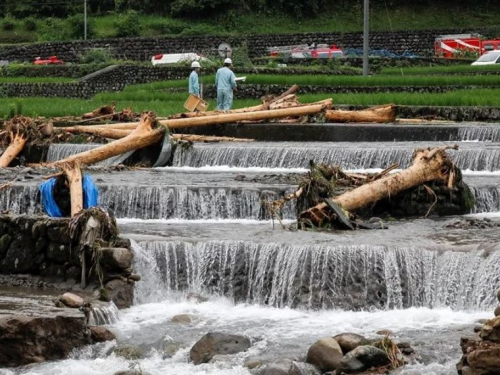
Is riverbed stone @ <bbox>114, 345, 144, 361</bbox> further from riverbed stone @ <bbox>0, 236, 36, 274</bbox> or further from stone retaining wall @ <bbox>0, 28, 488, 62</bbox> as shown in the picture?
stone retaining wall @ <bbox>0, 28, 488, 62</bbox>

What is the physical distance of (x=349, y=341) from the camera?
12227mm

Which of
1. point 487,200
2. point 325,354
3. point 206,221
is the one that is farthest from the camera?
point 487,200

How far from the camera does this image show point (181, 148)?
25344 millimetres

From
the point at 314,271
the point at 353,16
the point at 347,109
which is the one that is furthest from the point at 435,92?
the point at 353,16

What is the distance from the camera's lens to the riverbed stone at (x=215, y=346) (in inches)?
495

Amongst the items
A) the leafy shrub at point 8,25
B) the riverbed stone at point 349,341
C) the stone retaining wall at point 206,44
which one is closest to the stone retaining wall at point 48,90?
the stone retaining wall at point 206,44

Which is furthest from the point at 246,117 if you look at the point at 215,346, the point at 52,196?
the point at 215,346

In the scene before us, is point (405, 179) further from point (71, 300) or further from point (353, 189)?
point (71, 300)

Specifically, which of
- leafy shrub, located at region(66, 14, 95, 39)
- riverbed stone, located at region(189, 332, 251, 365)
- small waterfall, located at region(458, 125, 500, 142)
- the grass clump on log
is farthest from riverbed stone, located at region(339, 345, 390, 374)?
leafy shrub, located at region(66, 14, 95, 39)

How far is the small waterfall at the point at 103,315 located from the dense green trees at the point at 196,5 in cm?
5068

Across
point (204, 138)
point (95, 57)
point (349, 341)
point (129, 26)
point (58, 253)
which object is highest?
point (349, 341)

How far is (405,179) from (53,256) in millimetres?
5421

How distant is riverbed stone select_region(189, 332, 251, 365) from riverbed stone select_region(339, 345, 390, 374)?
1317 millimetres

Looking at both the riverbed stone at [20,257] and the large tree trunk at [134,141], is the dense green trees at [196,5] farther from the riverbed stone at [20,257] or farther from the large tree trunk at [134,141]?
the riverbed stone at [20,257]
